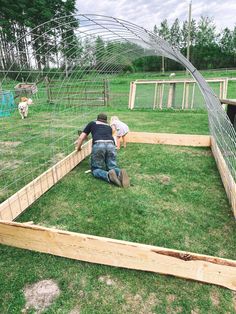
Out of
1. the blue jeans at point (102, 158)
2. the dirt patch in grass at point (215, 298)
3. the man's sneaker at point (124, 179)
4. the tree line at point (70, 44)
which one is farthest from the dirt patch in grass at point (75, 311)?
the tree line at point (70, 44)

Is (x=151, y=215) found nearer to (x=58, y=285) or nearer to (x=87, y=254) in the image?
(x=87, y=254)

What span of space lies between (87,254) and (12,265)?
729mm

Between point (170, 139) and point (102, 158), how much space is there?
8.11 ft

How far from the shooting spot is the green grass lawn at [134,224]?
6.97ft

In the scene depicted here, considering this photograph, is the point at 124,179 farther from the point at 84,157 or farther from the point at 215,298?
the point at 215,298

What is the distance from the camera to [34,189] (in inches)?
148

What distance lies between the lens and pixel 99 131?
177 inches

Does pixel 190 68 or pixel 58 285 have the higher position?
pixel 190 68

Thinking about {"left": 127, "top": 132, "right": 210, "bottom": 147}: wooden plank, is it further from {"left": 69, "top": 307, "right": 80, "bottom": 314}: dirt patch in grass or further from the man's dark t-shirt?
{"left": 69, "top": 307, "right": 80, "bottom": 314}: dirt patch in grass

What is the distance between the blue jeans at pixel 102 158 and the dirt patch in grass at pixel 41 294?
2.23m

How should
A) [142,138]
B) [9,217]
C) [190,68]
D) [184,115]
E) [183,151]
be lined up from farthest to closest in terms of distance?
1. [184,115]
2. [142,138]
3. [183,151]
4. [190,68]
5. [9,217]

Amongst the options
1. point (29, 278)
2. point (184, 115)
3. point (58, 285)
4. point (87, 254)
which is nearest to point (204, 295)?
point (87, 254)

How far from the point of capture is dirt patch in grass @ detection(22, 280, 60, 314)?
2.10m

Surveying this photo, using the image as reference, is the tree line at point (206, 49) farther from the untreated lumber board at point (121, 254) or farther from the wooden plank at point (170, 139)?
the untreated lumber board at point (121, 254)
